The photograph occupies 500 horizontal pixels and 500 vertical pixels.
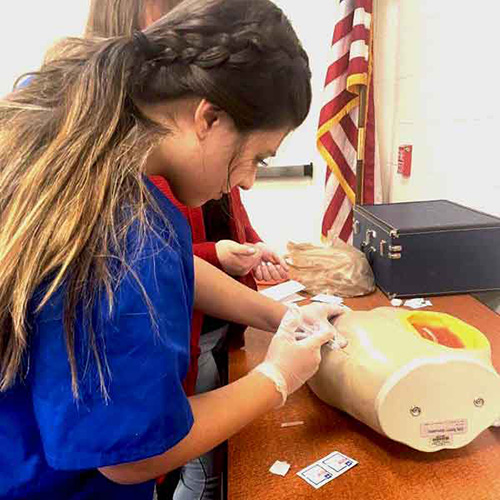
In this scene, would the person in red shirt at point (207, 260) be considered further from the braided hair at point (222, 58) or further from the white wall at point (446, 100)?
the white wall at point (446, 100)

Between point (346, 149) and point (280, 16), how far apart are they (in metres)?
1.74

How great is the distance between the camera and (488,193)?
1.48 metres

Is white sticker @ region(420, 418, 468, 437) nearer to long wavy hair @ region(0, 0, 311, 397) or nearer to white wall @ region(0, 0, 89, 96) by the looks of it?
long wavy hair @ region(0, 0, 311, 397)

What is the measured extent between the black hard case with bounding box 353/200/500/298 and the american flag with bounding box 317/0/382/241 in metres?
0.94

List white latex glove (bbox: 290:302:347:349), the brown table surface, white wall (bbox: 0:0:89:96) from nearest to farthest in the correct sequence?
1. the brown table surface
2. white latex glove (bbox: 290:302:347:349)
3. white wall (bbox: 0:0:89:96)

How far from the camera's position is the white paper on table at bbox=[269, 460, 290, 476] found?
75 cm

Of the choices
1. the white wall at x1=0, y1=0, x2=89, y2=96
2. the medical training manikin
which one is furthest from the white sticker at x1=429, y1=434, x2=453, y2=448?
the white wall at x1=0, y1=0, x2=89, y2=96

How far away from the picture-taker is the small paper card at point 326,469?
727 mm

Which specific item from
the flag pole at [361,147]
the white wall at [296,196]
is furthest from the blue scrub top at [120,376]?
the white wall at [296,196]

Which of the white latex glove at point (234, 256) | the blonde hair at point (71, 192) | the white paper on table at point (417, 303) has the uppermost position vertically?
the blonde hair at point (71, 192)

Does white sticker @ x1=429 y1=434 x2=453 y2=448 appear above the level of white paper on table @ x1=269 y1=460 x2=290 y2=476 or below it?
above

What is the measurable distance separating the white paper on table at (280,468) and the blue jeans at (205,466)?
13.8 inches

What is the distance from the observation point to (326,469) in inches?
29.5

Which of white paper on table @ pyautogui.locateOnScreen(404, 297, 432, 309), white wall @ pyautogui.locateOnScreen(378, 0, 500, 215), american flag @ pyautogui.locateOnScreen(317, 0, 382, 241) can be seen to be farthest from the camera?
american flag @ pyautogui.locateOnScreen(317, 0, 382, 241)
